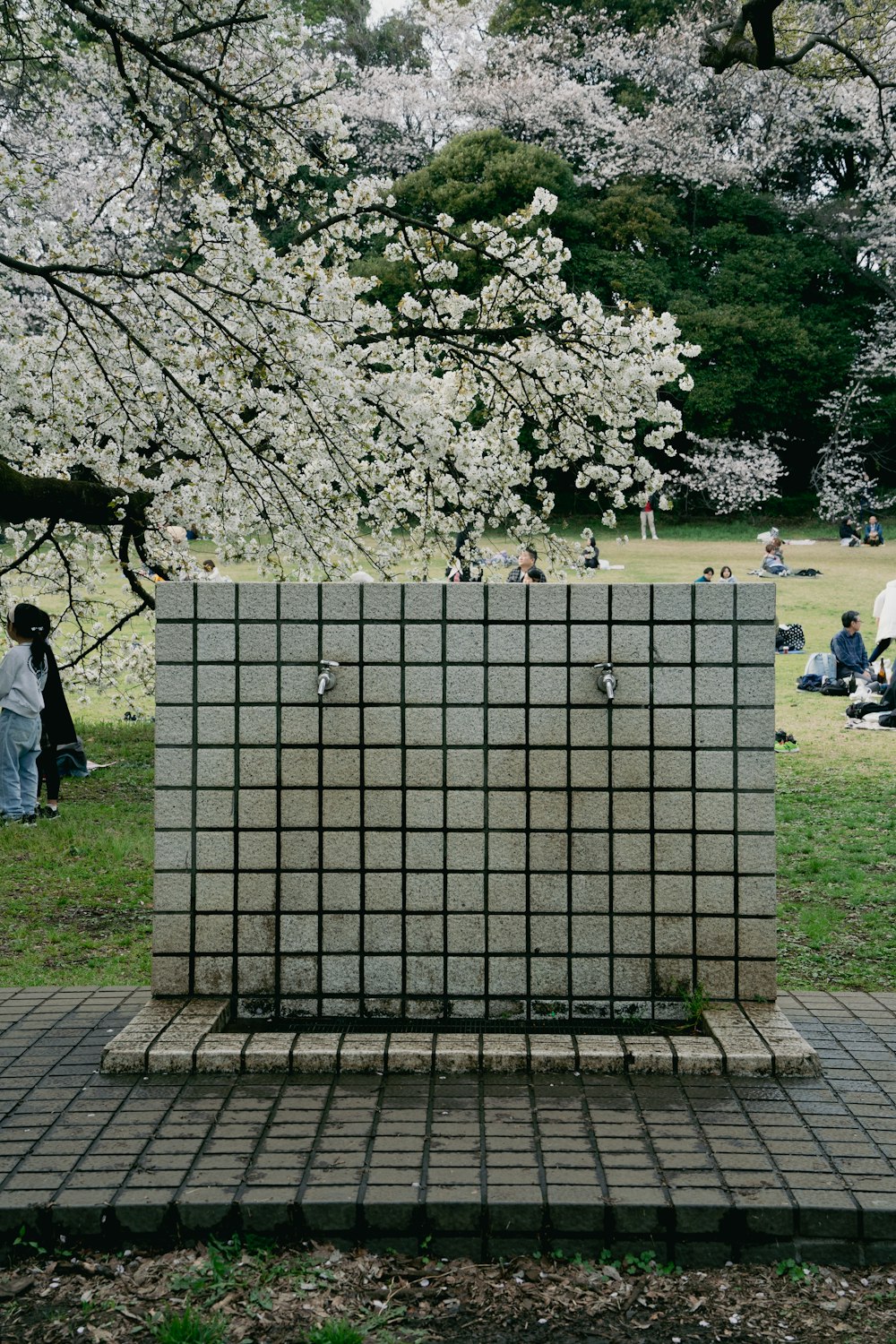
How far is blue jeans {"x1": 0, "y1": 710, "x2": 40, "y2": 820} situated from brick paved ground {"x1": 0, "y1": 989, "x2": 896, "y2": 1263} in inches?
222

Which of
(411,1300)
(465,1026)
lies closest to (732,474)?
(465,1026)

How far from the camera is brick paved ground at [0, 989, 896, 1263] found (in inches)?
131

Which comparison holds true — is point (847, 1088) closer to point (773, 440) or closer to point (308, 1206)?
point (308, 1206)

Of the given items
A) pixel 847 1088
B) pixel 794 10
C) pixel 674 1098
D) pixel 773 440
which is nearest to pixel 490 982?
pixel 674 1098

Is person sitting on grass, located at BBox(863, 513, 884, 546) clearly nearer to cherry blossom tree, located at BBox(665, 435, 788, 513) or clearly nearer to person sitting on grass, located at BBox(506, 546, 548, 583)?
cherry blossom tree, located at BBox(665, 435, 788, 513)

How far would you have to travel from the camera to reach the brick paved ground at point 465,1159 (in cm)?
332

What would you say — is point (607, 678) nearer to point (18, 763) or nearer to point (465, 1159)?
point (465, 1159)

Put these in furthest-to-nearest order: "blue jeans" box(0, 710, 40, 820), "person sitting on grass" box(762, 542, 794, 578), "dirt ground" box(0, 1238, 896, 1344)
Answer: "person sitting on grass" box(762, 542, 794, 578) → "blue jeans" box(0, 710, 40, 820) → "dirt ground" box(0, 1238, 896, 1344)

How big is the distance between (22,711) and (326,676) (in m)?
6.05

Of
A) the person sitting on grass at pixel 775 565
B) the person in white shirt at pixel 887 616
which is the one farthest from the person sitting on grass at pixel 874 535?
the person in white shirt at pixel 887 616

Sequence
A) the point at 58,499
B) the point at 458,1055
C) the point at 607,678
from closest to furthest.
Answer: the point at 458,1055 → the point at 607,678 → the point at 58,499

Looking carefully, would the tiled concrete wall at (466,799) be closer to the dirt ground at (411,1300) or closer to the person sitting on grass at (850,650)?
the dirt ground at (411,1300)

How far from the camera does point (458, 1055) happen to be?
430cm

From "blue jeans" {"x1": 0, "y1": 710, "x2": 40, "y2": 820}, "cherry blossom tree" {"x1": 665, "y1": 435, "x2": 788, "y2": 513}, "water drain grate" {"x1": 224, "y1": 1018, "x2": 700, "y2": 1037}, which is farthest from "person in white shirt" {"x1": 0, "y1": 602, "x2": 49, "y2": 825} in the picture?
"cherry blossom tree" {"x1": 665, "y1": 435, "x2": 788, "y2": 513}
